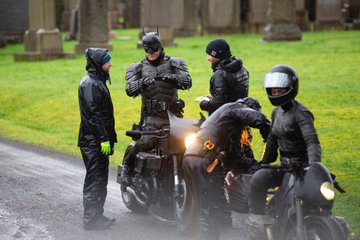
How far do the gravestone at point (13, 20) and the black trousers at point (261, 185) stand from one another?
41026 millimetres

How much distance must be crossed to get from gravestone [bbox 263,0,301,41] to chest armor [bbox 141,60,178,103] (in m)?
22.9

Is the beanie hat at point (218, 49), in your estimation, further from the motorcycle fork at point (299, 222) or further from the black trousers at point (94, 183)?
the motorcycle fork at point (299, 222)

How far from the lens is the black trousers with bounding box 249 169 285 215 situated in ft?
31.2

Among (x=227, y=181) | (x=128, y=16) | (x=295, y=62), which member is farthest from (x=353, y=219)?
(x=128, y=16)

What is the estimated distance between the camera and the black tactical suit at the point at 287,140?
369 inches

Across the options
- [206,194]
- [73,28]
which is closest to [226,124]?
[206,194]

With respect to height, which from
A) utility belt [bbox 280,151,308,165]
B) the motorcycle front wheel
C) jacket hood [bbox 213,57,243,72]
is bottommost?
the motorcycle front wheel

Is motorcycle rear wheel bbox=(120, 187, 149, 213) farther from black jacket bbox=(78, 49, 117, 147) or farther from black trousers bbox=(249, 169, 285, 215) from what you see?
black trousers bbox=(249, 169, 285, 215)

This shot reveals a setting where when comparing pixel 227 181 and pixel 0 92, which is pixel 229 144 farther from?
pixel 0 92

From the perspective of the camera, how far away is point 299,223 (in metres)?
8.91

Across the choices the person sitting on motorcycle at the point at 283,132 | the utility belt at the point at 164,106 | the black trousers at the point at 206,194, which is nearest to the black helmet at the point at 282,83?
the person sitting on motorcycle at the point at 283,132

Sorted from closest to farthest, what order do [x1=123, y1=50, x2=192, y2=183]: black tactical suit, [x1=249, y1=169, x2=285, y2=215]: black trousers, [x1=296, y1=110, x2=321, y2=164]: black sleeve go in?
1. [x1=296, y1=110, x2=321, y2=164]: black sleeve
2. [x1=249, y1=169, x2=285, y2=215]: black trousers
3. [x1=123, y1=50, x2=192, y2=183]: black tactical suit

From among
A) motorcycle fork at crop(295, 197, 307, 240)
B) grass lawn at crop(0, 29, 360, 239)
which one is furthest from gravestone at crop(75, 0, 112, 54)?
motorcycle fork at crop(295, 197, 307, 240)

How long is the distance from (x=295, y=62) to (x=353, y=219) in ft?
56.2
